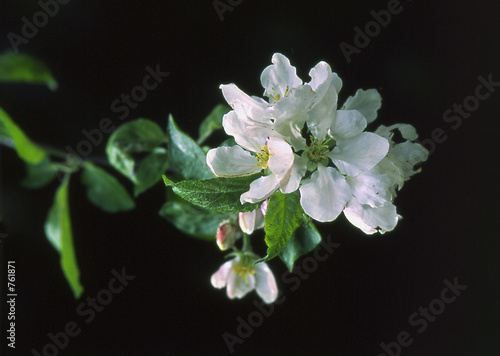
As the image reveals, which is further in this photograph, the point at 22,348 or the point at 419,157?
the point at 22,348

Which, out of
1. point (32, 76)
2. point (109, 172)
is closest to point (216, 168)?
point (109, 172)

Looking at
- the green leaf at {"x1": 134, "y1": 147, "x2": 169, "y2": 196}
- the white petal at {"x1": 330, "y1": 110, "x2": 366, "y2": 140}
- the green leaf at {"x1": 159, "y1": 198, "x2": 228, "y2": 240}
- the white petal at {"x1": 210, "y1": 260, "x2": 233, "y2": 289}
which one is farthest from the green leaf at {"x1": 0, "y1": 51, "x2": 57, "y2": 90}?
the white petal at {"x1": 330, "y1": 110, "x2": 366, "y2": 140}

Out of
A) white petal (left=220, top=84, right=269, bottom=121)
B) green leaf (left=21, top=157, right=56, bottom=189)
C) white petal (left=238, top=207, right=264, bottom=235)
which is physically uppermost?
white petal (left=220, top=84, right=269, bottom=121)

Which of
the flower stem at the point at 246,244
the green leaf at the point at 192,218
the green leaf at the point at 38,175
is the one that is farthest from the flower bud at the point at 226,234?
the green leaf at the point at 38,175

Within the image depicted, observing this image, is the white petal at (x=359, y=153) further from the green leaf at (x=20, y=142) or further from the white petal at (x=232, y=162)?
the green leaf at (x=20, y=142)

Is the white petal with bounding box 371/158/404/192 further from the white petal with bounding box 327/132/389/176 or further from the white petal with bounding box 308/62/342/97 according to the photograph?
the white petal with bounding box 308/62/342/97

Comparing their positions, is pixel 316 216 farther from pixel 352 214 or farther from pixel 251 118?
pixel 251 118
